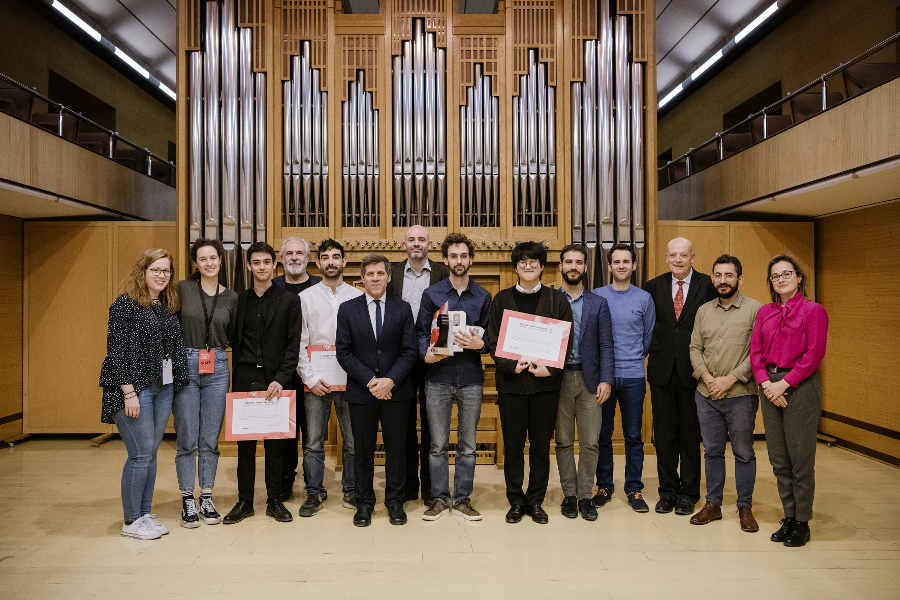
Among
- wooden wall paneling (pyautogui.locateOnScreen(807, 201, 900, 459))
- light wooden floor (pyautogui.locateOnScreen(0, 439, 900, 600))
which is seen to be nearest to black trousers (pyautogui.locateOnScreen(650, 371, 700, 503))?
light wooden floor (pyautogui.locateOnScreen(0, 439, 900, 600))

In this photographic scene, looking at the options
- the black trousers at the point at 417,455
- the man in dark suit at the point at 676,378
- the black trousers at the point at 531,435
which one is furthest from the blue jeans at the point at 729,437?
the black trousers at the point at 417,455

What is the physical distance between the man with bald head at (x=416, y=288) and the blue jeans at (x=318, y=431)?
0.42 m

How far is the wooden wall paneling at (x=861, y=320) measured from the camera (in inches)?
203

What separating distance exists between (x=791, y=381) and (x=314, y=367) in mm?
2741

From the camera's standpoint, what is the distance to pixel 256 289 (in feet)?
11.7

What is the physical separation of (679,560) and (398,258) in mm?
3233

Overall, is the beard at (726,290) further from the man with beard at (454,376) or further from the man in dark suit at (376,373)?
the man in dark suit at (376,373)

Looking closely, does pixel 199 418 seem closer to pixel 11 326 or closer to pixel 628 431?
pixel 628 431

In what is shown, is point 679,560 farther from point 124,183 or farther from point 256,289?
point 124,183

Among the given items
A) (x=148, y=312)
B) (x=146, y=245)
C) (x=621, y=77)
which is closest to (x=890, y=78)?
(x=621, y=77)

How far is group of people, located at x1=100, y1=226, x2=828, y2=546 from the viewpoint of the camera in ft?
10.6

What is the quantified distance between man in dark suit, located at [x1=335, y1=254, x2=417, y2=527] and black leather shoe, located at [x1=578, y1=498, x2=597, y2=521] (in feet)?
3.67

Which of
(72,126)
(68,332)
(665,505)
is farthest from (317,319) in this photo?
(72,126)

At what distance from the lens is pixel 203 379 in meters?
3.44
